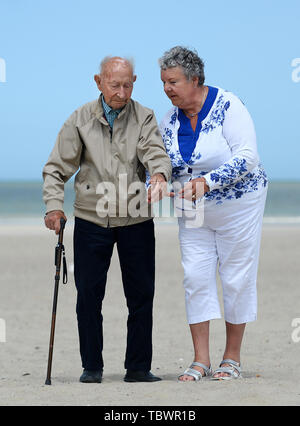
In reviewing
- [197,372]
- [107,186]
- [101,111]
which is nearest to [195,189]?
[107,186]

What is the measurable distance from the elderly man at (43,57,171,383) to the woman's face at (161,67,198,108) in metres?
0.18

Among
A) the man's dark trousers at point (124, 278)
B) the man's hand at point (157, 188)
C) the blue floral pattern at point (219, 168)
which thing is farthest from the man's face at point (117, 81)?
the man's dark trousers at point (124, 278)

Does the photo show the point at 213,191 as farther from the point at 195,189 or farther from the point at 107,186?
the point at 107,186

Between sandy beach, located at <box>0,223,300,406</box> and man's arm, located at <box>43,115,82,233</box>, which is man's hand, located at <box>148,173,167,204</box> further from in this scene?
sandy beach, located at <box>0,223,300,406</box>

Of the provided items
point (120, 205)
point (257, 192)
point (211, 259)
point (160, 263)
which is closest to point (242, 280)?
point (211, 259)

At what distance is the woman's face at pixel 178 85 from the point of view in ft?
14.5

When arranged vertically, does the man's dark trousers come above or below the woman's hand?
below

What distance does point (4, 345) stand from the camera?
6.48 metres

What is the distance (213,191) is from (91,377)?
1319 millimetres

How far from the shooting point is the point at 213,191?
459 cm

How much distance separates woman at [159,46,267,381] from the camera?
14.5ft

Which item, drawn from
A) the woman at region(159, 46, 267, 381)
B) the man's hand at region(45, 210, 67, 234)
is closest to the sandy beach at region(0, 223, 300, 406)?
the woman at region(159, 46, 267, 381)

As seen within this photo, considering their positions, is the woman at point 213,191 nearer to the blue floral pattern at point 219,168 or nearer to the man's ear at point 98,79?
the blue floral pattern at point 219,168

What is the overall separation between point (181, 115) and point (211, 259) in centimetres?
88
